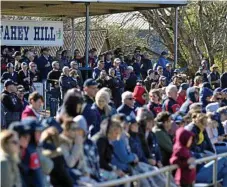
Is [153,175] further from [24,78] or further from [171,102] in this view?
[24,78]

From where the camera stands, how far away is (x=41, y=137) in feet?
29.2

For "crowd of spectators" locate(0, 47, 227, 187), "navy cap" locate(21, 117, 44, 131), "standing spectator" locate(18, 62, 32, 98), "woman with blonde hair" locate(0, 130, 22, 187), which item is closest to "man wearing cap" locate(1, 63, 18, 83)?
"standing spectator" locate(18, 62, 32, 98)

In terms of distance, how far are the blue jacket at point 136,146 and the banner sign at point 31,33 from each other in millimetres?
12865

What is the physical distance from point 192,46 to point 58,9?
37.9 feet

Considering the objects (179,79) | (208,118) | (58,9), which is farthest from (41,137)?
(58,9)

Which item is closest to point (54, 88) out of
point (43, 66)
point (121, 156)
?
Result: point (43, 66)

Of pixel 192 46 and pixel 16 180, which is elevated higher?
pixel 192 46

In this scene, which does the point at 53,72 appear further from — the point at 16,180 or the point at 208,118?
the point at 16,180

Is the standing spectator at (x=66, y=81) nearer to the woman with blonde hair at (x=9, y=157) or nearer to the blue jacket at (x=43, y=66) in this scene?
the blue jacket at (x=43, y=66)

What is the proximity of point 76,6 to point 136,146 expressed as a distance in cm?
1479

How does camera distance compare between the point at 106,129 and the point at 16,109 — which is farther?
the point at 16,109

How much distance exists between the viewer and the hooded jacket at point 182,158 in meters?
10.5

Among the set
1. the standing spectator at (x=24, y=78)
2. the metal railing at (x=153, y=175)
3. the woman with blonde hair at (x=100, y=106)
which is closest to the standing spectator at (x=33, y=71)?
the standing spectator at (x=24, y=78)

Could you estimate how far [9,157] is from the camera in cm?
811
